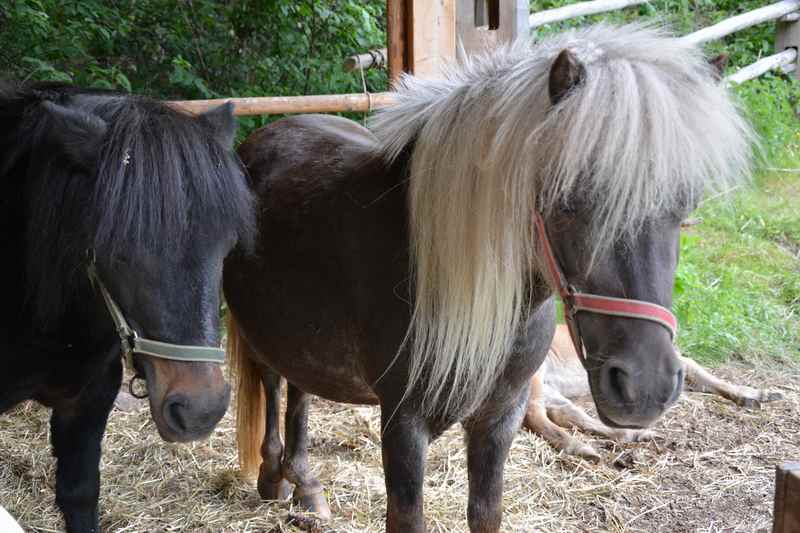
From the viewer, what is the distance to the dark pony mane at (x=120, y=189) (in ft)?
6.17

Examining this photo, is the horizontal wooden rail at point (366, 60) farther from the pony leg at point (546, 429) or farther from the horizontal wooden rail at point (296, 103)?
the pony leg at point (546, 429)

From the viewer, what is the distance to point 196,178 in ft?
6.45

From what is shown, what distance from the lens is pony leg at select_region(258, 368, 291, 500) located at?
3.31 m

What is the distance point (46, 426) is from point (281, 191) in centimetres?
216

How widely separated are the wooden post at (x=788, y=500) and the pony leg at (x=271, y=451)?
7.79 ft

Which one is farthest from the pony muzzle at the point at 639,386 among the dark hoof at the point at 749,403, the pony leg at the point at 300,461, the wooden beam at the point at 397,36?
the dark hoof at the point at 749,403

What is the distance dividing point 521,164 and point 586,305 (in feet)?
1.14

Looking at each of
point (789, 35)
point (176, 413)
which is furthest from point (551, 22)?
point (176, 413)

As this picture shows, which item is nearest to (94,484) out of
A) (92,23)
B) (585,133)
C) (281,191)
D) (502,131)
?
(281,191)

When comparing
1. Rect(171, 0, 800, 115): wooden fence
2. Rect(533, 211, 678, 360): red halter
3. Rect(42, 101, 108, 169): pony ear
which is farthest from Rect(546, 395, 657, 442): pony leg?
Rect(42, 101, 108, 169): pony ear

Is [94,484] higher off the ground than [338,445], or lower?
higher

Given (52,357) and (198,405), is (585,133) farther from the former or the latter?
(52,357)

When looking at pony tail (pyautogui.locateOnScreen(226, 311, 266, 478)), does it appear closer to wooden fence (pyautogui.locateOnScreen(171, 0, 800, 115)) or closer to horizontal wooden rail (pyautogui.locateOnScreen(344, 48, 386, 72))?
wooden fence (pyautogui.locateOnScreen(171, 0, 800, 115))

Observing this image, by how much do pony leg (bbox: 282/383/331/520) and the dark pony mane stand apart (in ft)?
4.34
